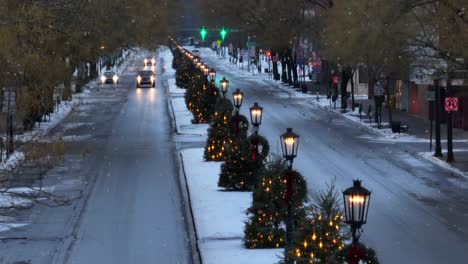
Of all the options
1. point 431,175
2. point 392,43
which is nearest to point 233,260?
point 431,175

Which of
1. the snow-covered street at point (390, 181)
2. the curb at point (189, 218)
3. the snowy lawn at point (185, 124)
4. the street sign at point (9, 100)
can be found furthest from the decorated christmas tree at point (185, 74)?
the street sign at point (9, 100)

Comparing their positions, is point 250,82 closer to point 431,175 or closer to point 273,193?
point 431,175

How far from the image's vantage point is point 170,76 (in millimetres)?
106750

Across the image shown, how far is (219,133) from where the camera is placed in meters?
33.7

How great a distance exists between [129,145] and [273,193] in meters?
23.7

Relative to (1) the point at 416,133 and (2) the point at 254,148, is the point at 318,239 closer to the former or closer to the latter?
(2) the point at 254,148

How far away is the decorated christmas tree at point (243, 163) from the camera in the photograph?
Result: 87.2 ft

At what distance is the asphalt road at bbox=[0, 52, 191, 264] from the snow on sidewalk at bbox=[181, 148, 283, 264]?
497 millimetres

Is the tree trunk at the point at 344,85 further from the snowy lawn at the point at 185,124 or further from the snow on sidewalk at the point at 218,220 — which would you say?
the snow on sidewalk at the point at 218,220

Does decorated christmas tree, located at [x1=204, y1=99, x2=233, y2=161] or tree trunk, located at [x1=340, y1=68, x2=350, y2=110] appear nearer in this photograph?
decorated christmas tree, located at [x1=204, y1=99, x2=233, y2=161]

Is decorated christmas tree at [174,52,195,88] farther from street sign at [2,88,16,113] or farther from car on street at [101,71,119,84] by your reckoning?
street sign at [2,88,16,113]

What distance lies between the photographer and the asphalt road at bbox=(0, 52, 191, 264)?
823 inches

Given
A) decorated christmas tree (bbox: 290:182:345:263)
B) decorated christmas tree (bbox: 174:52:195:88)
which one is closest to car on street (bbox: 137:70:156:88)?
decorated christmas tree (bbox: 174:52:195:88)

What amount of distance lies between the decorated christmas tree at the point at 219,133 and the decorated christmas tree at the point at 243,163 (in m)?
4.19
